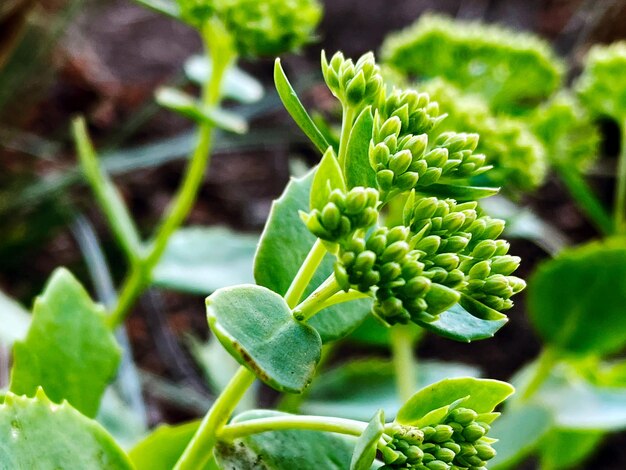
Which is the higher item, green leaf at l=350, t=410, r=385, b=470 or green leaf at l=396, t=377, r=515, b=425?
green leaf at l=396, t=377, r=515, b=425

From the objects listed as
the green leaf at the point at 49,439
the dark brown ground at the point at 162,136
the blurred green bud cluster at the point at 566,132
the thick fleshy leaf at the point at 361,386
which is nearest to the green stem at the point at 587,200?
the blurred green bud cluster at the point at 566,132

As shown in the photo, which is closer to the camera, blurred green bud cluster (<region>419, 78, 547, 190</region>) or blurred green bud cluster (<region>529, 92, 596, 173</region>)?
blurred green bud cluster (<region>419, 78, 547, 190</region>)

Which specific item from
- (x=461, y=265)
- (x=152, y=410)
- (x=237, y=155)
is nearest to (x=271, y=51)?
(x=461, y=265)

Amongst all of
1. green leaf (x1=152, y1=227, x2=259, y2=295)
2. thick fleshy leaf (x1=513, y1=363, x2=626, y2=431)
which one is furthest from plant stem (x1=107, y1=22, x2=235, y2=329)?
thick fleshy leaf (x1=513, y1=363, x2=626, y2=431)

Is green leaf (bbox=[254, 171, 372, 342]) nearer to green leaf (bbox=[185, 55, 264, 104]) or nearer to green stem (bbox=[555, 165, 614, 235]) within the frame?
green leaf (bbox=[185, 55, 264, 104])

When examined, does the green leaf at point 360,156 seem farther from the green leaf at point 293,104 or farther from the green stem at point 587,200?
the green stem at point 587,200

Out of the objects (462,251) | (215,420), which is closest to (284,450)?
(215,420)
